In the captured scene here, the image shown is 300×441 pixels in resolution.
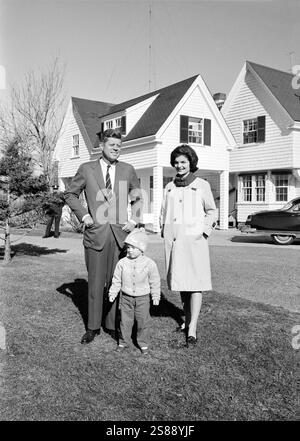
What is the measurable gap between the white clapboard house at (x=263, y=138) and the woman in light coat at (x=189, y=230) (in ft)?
56.9

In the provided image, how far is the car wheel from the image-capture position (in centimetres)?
1472

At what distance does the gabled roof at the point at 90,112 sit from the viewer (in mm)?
26266

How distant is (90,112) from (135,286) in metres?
24.9

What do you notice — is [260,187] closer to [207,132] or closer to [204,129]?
[207,132]

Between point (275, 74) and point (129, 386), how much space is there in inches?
935

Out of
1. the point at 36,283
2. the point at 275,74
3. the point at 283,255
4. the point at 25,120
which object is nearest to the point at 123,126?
the point at 25,120

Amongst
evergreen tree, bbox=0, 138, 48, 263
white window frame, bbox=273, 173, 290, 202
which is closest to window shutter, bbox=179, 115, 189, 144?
white window frame, bbox=273, 173, 290, 202

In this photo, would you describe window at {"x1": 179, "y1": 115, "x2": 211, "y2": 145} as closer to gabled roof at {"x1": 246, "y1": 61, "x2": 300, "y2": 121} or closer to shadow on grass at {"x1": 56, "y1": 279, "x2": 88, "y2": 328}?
gabled roof at {"x1": 246, "y1": 61, "x2": 300, "y2": 121}

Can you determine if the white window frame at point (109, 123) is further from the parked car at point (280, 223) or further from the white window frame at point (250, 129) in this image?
the parked car at point (280, 223)

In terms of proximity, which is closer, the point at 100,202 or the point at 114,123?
the point at 100,202

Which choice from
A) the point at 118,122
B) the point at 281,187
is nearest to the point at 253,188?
the point at 281,187

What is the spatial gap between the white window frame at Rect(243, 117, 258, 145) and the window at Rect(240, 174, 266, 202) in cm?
179

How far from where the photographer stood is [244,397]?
3311mm

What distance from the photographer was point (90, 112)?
2791cm
